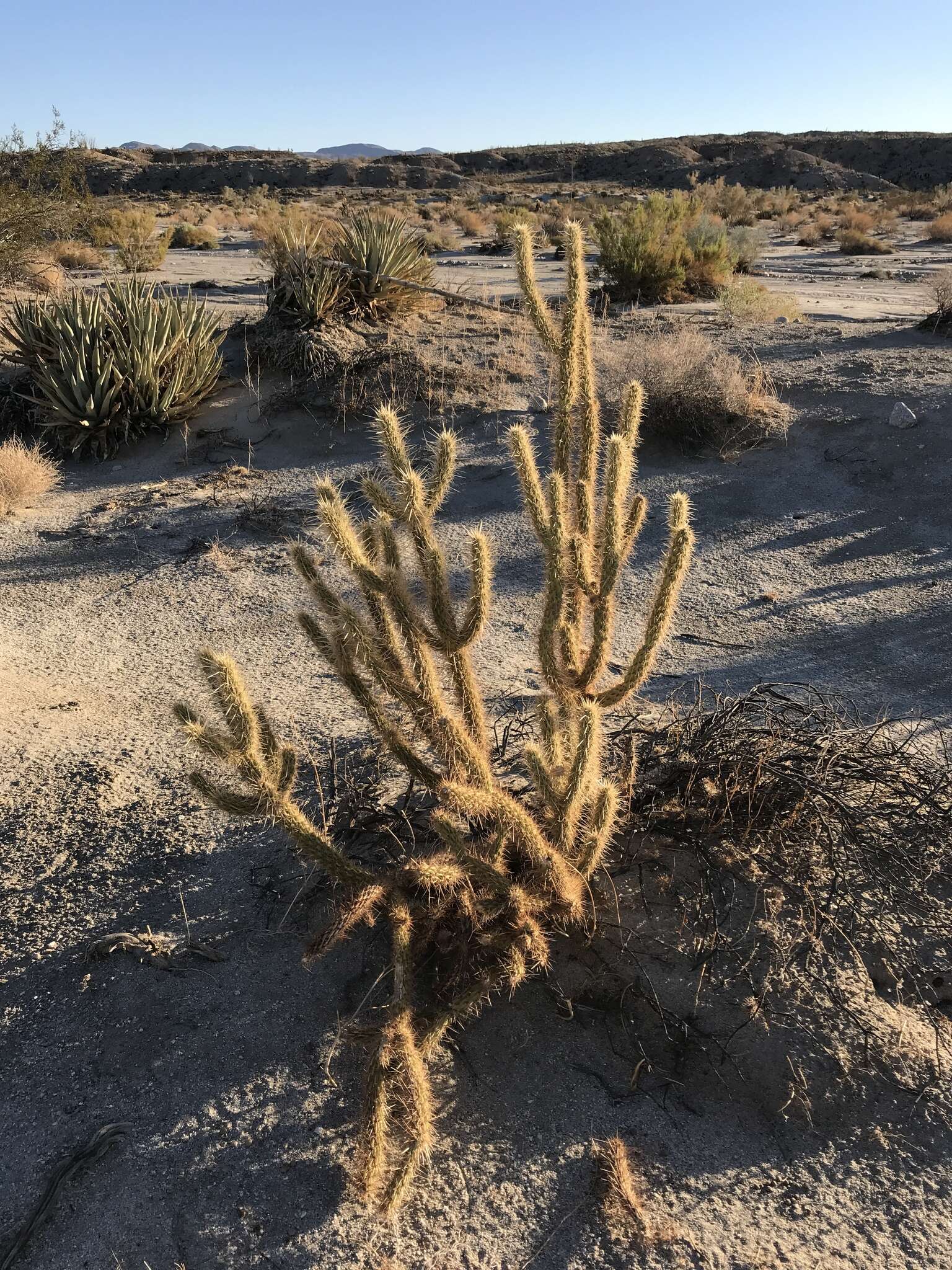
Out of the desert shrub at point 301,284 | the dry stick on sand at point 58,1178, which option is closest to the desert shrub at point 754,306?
the desert shrub at point 301,284

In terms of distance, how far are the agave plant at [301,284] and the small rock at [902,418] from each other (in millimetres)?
5875

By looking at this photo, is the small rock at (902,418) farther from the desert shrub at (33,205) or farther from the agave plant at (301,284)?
the desert shrub at (33,205)

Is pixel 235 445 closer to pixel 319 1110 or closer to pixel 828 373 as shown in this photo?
pixel 828 373

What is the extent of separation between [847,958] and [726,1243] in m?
1.10

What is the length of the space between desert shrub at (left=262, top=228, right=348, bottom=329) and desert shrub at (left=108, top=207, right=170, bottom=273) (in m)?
4.07

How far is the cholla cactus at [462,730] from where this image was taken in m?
2.53

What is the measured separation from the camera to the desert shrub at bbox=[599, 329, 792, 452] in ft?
28.0

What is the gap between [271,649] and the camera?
5.53 m

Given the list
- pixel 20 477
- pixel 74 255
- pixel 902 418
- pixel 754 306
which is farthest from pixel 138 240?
pixel 902 418

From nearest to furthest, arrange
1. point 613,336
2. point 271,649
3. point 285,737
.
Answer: point 285,737
point 271,649
point 613,336

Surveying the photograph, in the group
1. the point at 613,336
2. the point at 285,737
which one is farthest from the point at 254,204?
the point at 285,737

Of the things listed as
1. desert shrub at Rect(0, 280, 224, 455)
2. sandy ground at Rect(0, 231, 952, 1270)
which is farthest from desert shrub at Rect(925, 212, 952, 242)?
desert shrub at Rect(0, 280, 224, 455)

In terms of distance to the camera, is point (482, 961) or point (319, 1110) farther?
point (482, 961)

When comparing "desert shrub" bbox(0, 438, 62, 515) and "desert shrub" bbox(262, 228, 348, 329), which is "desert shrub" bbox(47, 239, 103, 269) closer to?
"desert shrub" bbox(262, 228, 348, 329)
